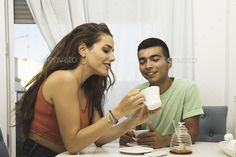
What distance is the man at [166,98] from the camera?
1534 millimetres

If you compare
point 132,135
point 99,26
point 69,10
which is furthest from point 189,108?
point 69,10

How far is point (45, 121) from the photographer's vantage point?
1315 mm

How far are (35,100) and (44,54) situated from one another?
3.99ft

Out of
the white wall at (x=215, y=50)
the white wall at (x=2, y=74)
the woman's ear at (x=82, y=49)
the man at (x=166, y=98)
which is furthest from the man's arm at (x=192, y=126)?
the white wall at (x=2, y=74)

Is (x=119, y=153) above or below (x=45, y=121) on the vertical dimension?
below

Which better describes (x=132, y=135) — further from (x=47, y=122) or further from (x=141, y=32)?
(x=141, y=32)

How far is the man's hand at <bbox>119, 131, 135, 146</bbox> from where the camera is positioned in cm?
147

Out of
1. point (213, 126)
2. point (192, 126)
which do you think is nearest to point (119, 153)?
point (192, 126)

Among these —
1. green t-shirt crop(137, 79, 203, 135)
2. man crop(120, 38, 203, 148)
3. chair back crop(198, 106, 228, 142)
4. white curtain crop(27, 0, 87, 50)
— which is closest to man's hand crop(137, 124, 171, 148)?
man crop(120, 38, 203, 148)

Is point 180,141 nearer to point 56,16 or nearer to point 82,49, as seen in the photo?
point 82,49

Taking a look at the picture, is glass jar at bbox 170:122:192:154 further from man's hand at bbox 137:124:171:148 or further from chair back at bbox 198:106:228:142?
chair back at bbox 198:106:228:142

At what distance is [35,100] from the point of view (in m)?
1.34

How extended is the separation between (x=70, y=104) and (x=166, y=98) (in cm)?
66

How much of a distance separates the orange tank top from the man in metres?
0.33
